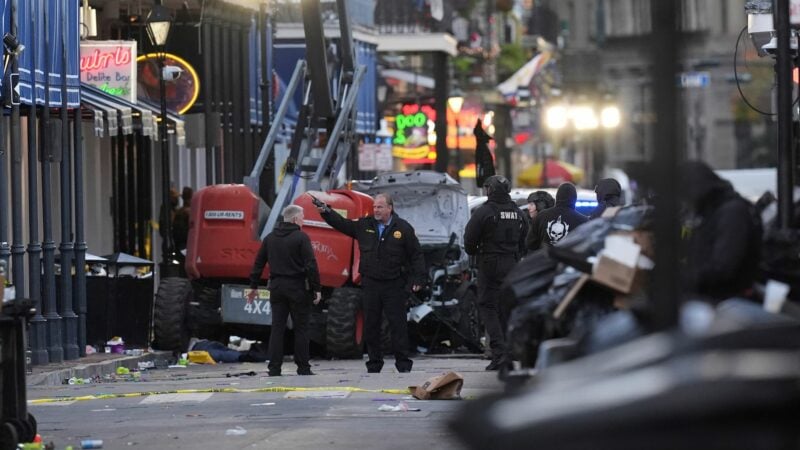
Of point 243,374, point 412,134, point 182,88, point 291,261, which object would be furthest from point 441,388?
point 412,134

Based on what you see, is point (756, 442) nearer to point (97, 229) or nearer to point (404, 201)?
point (404, 201)

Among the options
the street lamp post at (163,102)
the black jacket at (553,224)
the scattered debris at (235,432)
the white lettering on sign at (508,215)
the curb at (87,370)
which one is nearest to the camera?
the scattered debris at (235,432)

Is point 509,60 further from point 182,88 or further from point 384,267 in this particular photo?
point 384,267

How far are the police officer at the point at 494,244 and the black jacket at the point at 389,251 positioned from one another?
1.91ft

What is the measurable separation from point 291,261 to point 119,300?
4039 mm

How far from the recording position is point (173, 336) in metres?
22.7

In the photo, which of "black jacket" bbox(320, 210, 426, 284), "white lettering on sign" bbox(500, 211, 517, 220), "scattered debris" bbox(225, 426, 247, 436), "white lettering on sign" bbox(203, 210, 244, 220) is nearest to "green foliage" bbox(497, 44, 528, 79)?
"white lettering on sign" bbox(203, 210, 244, 220)

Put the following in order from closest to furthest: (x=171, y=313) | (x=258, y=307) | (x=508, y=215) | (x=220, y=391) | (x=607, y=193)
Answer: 1. (x=220, y=391)
2. (x=607, y=193)
3. (x=508, y=215)
4. (x=258, y=307)
5. (x=171, y=313)

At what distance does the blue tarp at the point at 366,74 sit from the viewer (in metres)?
47.4

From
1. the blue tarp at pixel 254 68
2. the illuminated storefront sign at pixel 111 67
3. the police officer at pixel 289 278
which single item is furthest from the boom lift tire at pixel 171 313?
the blue tarp at pixel 254 68

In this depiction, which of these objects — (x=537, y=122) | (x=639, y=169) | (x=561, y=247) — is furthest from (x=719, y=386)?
(x=537, y=122)

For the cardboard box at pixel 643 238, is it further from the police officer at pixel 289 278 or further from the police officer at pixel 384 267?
the police officer at pixel 289 278

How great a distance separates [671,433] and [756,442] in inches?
10.3

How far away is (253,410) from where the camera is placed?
50.9 ft
